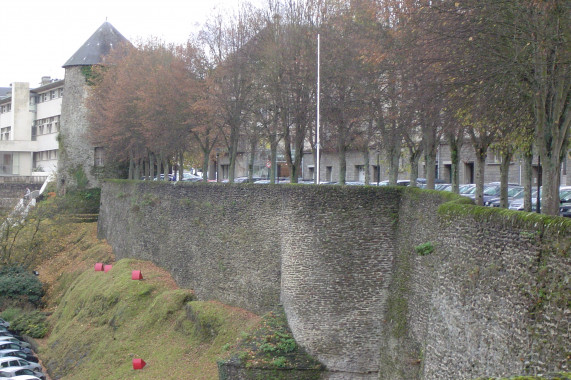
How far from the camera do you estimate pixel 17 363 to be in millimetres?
26516

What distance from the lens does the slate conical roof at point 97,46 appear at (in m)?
51.2

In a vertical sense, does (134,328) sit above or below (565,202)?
below

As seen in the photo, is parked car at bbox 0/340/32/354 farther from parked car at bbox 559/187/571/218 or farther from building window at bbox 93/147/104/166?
building window at bbox 93/147/104/166

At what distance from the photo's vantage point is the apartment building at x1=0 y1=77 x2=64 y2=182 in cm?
6881

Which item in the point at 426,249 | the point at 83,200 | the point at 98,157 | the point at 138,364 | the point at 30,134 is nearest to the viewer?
the point at 426,249

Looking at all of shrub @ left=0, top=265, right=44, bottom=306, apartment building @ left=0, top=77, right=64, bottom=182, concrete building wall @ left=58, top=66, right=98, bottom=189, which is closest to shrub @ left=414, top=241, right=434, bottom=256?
shrub @ left=0, top=265, right=44, bottom=306

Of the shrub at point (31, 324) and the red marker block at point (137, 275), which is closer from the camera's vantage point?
the red marker block at point (137, 275)

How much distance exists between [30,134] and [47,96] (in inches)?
277

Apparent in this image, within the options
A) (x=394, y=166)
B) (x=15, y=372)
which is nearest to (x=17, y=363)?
(x=15, y=372)

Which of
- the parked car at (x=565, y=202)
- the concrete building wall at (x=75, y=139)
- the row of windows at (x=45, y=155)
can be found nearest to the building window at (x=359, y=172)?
the concrete building wall at (x=75, y=139)

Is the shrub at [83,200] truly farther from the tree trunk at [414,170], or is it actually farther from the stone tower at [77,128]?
the tree trunk at [414,170]

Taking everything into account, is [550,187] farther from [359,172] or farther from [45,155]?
[45,155]

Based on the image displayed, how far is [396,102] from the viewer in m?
21.4

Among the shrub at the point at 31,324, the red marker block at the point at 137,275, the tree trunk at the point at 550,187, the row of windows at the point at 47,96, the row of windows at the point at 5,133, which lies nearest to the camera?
the tree trunk at the point at 550,187
